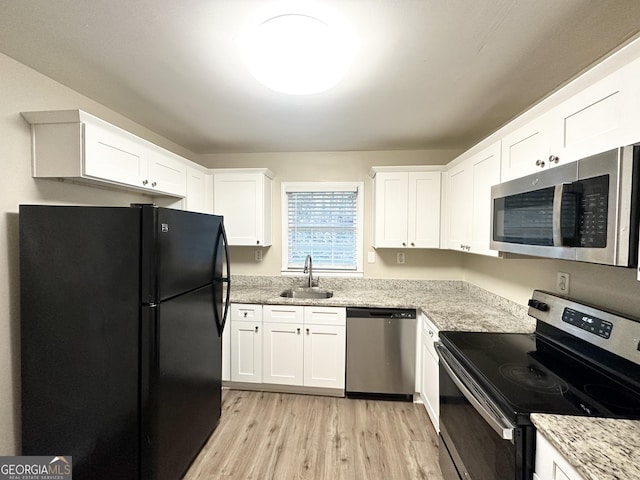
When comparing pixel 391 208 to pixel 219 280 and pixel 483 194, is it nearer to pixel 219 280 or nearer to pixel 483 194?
pixel 483 194

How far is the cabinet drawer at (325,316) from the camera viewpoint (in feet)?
8.13

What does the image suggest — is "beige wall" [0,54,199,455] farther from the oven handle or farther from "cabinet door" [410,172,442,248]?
"cabinet door" [410,172,442,248]

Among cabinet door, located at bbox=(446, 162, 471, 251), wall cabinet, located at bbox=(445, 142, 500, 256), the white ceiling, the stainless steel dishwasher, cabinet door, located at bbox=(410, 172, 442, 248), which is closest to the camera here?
the white ceiling

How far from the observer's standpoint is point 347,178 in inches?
123

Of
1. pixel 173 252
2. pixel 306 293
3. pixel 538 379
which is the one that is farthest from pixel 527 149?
pixel 306 293

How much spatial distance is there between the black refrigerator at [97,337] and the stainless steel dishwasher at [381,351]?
4.90 ft

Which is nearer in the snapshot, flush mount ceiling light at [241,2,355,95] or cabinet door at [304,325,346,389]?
flush mount ceiling light at [241,2,355,95]

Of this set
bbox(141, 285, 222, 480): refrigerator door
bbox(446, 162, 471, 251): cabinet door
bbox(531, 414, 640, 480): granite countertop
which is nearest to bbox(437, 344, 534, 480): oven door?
bbox(531, 414, 640, 480): granite countertop

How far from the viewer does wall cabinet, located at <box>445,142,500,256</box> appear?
6.16 feet

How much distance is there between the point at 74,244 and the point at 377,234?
2327 mm

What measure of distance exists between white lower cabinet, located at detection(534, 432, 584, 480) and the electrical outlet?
3.38 feet

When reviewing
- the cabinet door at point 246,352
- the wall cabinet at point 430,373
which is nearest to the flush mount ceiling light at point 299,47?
the wall cabinet at point 430,373

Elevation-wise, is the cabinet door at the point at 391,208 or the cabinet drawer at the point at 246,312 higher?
the cabinet door at the point at 391,208

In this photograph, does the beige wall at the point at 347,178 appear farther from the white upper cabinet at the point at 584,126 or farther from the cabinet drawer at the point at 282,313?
the white upper cabinet at the point at 584,126
